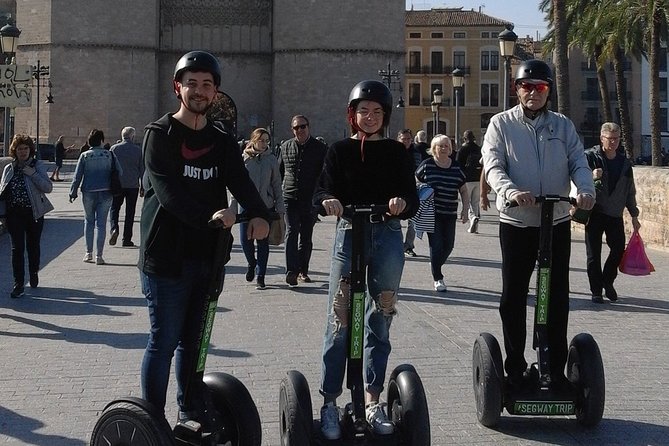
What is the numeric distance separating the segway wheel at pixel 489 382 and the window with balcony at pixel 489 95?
54.9 m

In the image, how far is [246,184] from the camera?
402cm

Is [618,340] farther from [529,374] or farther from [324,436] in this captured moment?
[324,436]

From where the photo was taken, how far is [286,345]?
6980mm

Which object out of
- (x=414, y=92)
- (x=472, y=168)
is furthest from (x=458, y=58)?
(x=472, y=168)

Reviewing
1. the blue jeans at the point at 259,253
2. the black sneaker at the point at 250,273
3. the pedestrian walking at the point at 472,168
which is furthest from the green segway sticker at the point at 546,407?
the pedestrian walking at the point at 472,168

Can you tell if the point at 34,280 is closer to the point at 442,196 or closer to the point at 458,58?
the point at 442,196

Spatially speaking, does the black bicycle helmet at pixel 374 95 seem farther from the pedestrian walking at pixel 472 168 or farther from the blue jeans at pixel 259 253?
the pedestrian walking at pixel 472 168

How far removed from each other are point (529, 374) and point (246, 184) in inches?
74.3

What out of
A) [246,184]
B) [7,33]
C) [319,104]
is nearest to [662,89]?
[319,104]

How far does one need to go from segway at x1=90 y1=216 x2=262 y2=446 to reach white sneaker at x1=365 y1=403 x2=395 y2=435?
1.60 feet

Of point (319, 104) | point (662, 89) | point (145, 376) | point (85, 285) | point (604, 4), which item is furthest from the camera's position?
point (662, 89)

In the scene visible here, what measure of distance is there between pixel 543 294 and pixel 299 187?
5366 mm

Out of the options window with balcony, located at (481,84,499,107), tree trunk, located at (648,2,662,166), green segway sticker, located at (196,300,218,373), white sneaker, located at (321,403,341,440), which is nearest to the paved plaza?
white sneaker, located at (321,403,341,440)

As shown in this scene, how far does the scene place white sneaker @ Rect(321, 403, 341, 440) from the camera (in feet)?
13.0
